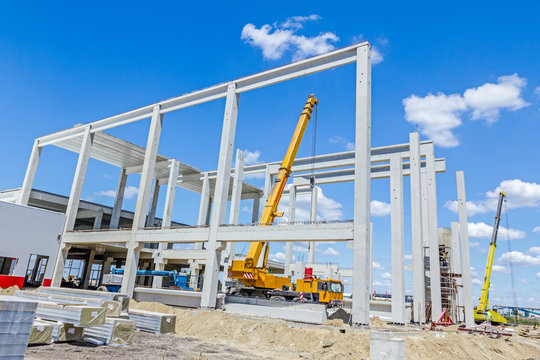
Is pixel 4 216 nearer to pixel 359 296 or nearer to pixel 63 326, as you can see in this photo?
pixel 63 326

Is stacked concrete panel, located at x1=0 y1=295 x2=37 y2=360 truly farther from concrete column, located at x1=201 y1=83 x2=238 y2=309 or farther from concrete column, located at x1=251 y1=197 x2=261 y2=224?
concrete column, located at x1=251 y1=197 x2=261 y2=224

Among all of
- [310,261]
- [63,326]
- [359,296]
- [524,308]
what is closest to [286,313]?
[359,296]

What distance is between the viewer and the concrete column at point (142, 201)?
24.9 m

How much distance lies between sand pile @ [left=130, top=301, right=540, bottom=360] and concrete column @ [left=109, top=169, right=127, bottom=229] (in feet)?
68.8

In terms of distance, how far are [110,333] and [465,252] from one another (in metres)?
23.8

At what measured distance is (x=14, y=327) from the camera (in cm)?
662

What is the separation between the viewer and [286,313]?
18734 millimetres

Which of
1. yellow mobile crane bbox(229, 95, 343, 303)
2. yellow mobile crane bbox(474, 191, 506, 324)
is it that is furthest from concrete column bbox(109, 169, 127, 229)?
yellow mobile crane bbox(474, 191, 506, 324)

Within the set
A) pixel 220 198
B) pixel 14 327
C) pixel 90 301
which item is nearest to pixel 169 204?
pixel 220 198

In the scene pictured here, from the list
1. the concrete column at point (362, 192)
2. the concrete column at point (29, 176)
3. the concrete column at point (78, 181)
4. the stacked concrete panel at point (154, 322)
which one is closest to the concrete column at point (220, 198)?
the stacked concrete panel at point (154, 322)

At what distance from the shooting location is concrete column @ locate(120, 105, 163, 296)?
2492cm

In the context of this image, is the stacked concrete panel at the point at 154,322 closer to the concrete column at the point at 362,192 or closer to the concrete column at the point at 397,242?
the concrete column at the point at 362,192

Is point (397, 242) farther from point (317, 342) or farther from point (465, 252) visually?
point (317, 342)

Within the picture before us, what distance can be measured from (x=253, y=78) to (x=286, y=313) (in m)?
13.7
